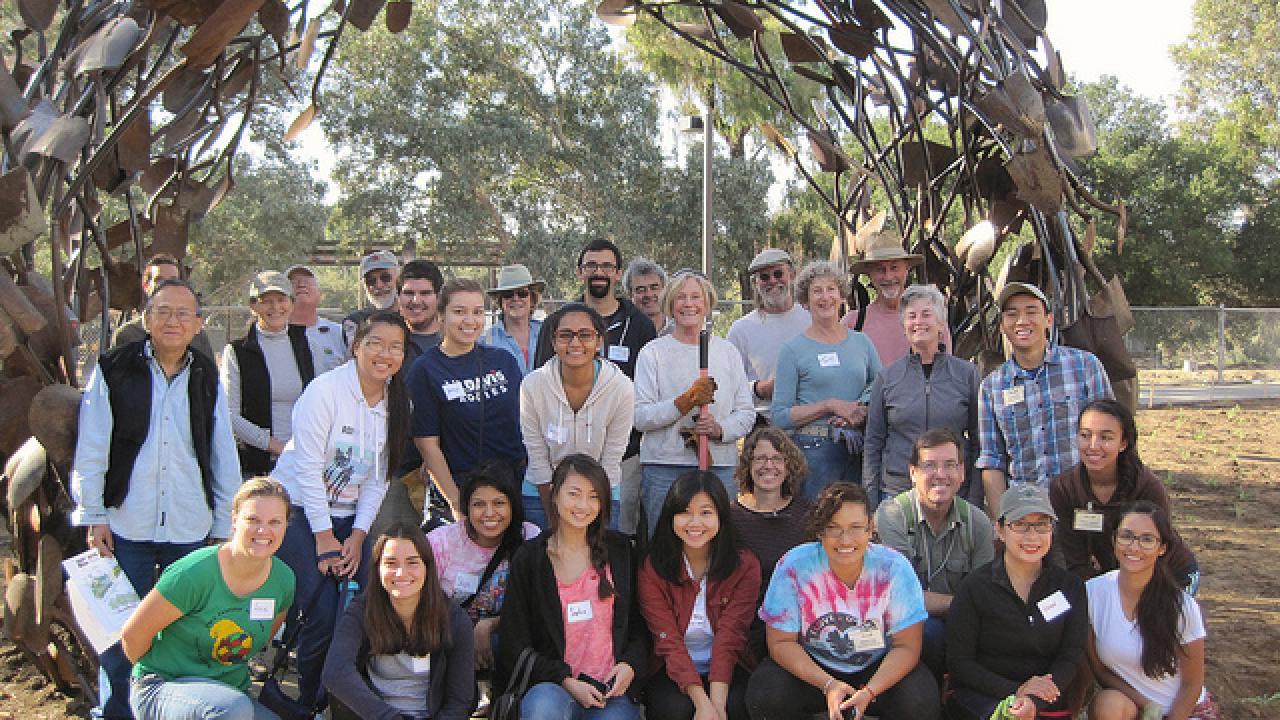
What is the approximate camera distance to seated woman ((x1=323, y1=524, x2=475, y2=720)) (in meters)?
3.07

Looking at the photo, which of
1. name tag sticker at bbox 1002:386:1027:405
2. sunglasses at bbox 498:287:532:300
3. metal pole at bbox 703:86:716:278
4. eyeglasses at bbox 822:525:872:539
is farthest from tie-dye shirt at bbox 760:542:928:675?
metal pole at bbox 703:86:716:278

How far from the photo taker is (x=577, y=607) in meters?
3.34

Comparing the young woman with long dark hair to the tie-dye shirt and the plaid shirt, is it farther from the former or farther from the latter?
the plaid shirt

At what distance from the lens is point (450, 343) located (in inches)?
156

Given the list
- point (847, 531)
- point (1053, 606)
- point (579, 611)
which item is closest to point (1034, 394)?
point (1053, 606)

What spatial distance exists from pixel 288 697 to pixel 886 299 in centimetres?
331

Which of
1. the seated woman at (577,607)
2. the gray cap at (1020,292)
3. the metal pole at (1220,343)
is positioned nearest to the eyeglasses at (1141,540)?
the gray cap at (1020,292)

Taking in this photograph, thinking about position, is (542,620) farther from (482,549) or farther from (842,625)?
(842,625)

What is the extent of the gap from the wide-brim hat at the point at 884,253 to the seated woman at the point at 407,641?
2.87 m

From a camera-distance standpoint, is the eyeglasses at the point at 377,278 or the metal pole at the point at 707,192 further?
the metal pole at the point at 707,192

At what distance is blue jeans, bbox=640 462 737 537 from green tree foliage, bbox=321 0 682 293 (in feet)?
55.8

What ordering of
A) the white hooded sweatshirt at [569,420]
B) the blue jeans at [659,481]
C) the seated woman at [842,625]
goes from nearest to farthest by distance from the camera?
1. the seated woman at [842,625]
2. the white hooded sweatshirt at [569,420]
3. the blue jeans at [659,481]

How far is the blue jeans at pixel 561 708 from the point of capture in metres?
3.14

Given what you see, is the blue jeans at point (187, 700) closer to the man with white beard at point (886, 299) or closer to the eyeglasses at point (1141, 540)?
the eyeglasses at point (1141, 540)
